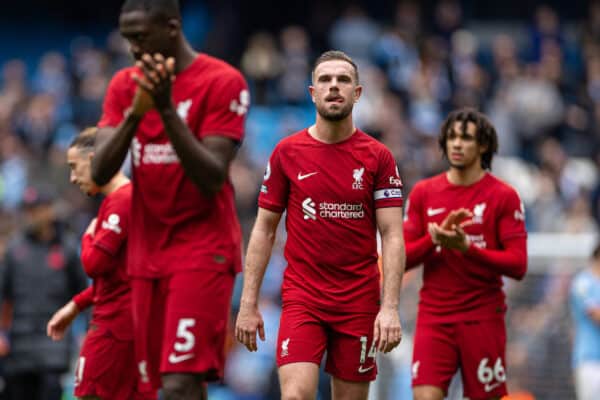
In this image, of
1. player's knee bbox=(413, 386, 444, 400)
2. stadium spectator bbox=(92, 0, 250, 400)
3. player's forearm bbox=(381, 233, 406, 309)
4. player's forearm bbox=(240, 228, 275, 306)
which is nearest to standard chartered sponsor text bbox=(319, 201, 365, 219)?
player's forearm bbox=(381, 233, 406, 309)

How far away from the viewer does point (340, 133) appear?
24.7 ft

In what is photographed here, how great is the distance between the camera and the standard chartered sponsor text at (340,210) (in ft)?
24.4

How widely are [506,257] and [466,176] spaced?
0.77 meters

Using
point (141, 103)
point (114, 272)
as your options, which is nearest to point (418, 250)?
point (114, 272)

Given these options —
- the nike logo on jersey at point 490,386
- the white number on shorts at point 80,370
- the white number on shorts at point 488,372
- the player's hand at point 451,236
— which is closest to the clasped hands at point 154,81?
the white number on shorts at point 80,370

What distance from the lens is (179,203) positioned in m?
6.78

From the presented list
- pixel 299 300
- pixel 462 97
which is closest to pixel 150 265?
pixel 299 300

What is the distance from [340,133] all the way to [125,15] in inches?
64.4

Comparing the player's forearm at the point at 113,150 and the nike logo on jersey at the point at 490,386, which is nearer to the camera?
the player's forearm at the point at 113,150

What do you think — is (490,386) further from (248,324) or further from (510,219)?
(248,324)

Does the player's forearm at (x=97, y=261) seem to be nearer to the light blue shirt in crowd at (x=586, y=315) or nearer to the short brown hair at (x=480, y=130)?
the short brown hair at (x=480, y=130)

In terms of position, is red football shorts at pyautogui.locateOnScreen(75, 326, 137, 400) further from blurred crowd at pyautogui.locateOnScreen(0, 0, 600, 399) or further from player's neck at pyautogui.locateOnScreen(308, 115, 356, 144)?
blurred crowd at pyautogui.locateOnScreen(0, 0, 600, 399)

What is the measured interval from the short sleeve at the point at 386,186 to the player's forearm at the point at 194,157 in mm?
1196

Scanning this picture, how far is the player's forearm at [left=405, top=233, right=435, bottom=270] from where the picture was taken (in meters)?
8.63
